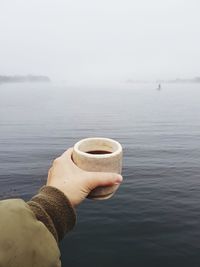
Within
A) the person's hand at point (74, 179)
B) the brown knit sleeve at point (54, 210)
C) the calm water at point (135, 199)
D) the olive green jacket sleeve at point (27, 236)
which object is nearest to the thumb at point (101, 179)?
the person's hand at point (74, 179)

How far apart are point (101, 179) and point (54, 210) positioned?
884 millimetres

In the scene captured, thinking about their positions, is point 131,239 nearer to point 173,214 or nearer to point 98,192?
point 173,214

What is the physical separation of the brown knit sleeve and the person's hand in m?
0.16

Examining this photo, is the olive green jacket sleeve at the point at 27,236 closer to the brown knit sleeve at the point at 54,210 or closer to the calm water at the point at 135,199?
the brown knit sleeve at the point at 54,210

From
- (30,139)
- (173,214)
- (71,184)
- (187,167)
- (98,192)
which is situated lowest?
(30,139)

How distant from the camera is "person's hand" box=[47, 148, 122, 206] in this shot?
126 inches

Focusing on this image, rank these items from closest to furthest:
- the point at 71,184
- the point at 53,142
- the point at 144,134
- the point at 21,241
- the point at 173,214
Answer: the point at 21,241, the point at 71,184, the point at 173,214, the point at 53,142, the point at 144,134

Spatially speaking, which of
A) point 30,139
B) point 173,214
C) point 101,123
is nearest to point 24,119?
point 101,123

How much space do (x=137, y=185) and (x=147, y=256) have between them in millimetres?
10981

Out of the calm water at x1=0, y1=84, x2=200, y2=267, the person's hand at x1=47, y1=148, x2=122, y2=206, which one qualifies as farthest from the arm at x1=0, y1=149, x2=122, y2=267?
the calm water at x1=0, y1=84, x2=200, y2=267

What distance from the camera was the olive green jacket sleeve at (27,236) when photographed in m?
2.10

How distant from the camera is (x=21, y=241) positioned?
215 centimetres

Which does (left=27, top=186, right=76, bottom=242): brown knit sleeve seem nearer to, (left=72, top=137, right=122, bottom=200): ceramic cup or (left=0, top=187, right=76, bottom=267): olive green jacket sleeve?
(left=0, top=187, right=76, bottom=267): olive green jacket sleeve

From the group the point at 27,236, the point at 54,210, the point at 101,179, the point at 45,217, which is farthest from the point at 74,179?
the point at 27,236
